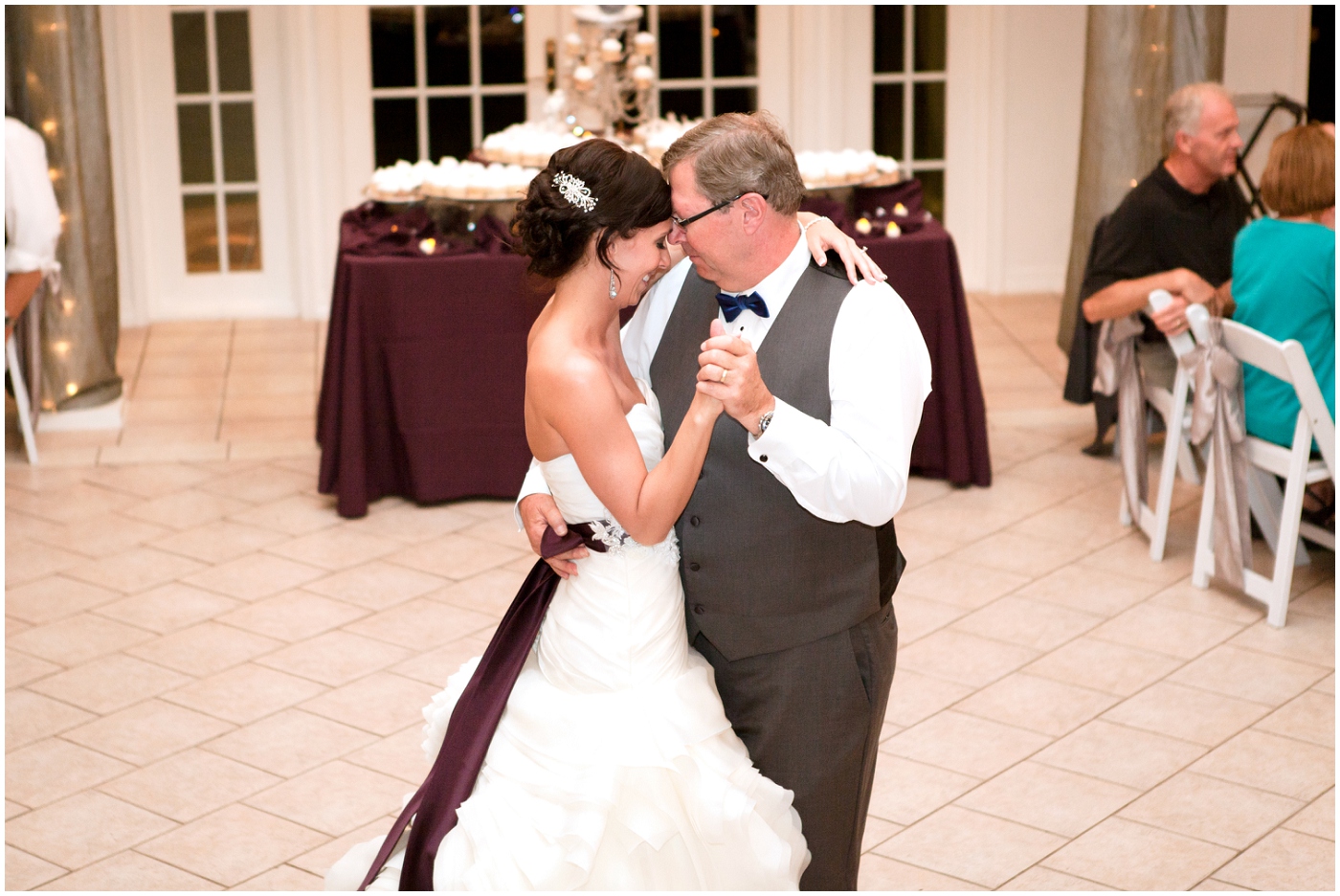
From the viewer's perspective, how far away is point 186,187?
8.17 meters

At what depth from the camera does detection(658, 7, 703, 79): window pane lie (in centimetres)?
829

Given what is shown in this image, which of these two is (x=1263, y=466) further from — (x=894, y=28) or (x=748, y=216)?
(x=894, y=28)

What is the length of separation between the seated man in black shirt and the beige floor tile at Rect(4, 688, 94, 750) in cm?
336

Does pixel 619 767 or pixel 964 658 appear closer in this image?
pixel 619 767

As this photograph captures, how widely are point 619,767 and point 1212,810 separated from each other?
1.64m

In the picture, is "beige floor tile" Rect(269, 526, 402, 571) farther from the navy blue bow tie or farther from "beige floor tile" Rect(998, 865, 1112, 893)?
the navy blue bow tie

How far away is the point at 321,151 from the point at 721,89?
2193mm

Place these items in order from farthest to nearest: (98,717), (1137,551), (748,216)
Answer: (1137,551) < (98,717) < (748,216)

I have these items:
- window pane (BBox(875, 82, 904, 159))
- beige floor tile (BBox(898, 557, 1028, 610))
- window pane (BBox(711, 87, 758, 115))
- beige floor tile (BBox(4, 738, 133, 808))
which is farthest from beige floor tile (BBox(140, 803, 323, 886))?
window pane (BBox(875, 82, 904, 159))

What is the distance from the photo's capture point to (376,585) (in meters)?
4.70

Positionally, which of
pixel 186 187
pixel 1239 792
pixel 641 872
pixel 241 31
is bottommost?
pixel 1239 792

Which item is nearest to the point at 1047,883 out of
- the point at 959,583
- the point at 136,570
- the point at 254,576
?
the point at 959,583

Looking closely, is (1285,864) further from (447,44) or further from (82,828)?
(447,44)

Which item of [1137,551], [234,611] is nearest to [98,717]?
[234,611]
